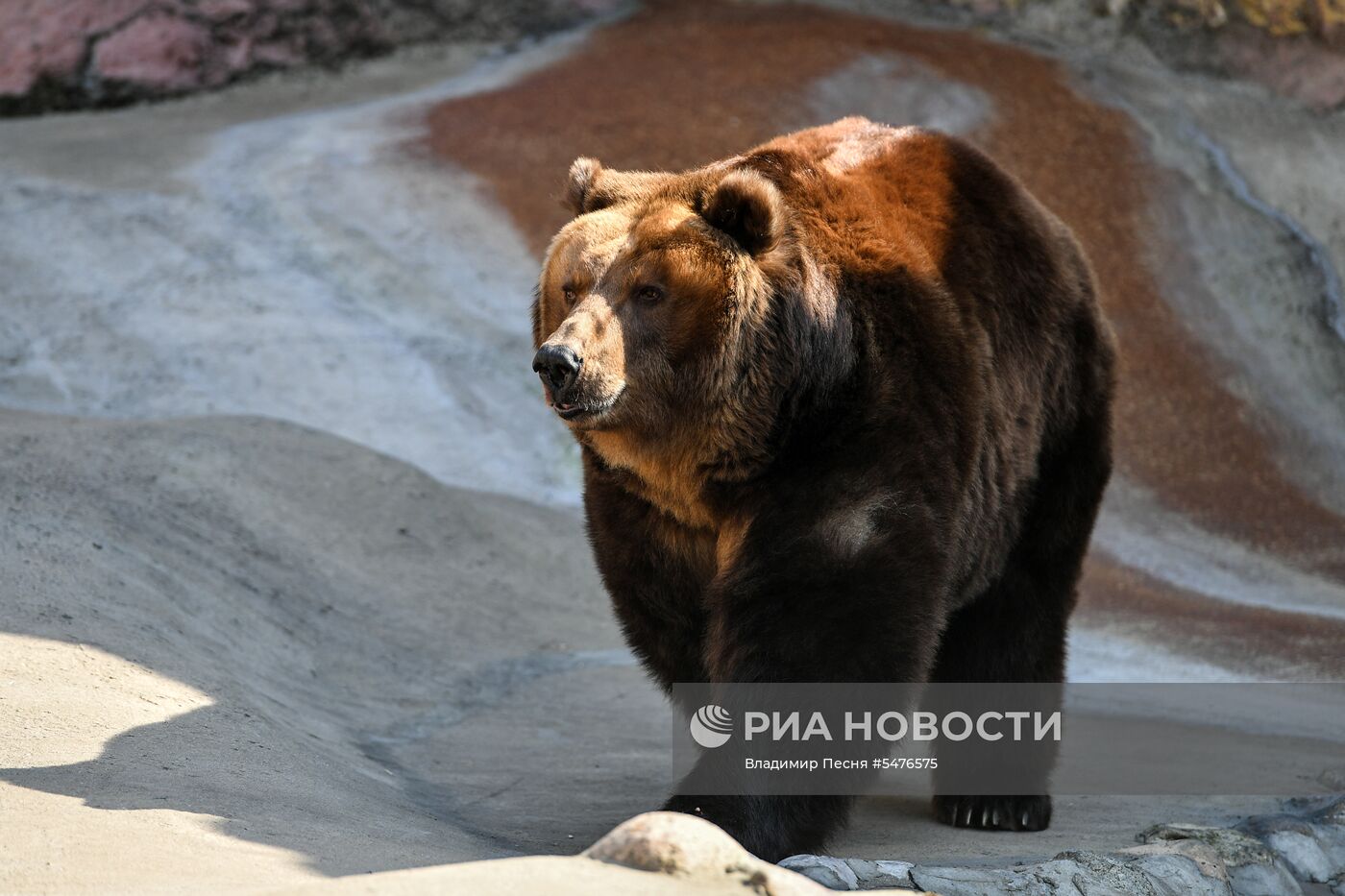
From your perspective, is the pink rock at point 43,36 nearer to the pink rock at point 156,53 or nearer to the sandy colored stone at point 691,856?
the pink rock at point 156,53

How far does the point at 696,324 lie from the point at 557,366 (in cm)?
43

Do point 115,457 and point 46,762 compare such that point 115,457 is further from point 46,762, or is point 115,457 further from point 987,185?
point 987,185

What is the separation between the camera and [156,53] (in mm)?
13492

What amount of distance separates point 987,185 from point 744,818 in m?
2.19

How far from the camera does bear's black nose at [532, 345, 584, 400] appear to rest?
3.71 metres

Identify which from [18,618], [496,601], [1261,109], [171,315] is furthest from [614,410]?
[1261,109]

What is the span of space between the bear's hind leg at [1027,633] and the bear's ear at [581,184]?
5.87 ft

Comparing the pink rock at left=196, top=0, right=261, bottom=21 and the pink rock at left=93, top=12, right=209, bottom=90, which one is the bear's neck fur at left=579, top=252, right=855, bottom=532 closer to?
the pink rock at left=93, top=12, right=209, bottom=90

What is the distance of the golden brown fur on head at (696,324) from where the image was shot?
3.94 meters

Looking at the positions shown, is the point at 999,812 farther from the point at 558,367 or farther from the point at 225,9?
the point at 225,9

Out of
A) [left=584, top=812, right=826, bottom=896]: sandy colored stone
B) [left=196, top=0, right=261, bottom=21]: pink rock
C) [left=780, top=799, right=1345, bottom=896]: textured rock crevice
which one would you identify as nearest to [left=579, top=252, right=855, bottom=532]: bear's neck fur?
[left=780, top=799, right=1345, bottom=896]: textured rock crevice

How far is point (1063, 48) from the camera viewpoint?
542 inches

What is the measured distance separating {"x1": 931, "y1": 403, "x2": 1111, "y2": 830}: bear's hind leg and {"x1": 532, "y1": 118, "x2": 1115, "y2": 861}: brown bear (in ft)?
1.63

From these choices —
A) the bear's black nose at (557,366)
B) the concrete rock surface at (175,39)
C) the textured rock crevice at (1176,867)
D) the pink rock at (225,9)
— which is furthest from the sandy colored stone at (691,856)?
the pink rock at (225,9)
